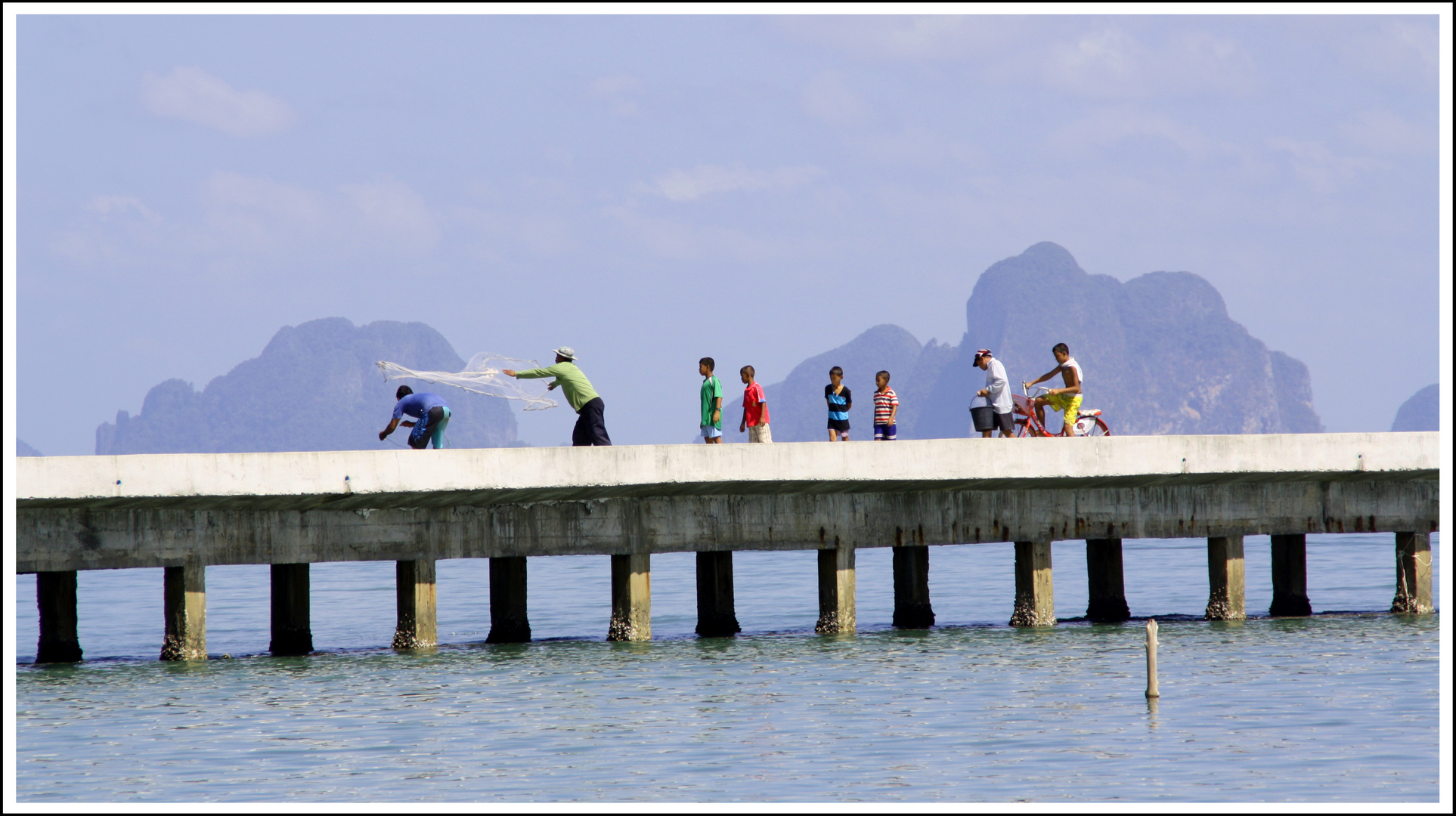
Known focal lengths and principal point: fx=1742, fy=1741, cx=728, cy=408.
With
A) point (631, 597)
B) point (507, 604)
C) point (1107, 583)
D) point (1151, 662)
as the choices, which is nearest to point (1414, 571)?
point (1107, 583)

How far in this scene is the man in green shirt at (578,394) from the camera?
828 inches

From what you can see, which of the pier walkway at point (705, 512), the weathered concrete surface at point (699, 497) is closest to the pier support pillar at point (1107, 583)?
the pier walkway at point (705, 512)

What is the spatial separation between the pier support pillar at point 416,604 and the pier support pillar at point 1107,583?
9296mm

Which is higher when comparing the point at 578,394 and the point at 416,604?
the point at 578,394

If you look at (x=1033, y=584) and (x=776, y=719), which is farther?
(x=1033, y=584)

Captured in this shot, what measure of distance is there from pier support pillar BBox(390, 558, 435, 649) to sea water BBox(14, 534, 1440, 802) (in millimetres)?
300

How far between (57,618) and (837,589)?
10024mm

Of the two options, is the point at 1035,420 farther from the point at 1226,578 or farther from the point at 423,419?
the point at 423,419

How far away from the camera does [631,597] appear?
2255cm

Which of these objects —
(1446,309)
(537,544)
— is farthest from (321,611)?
(1446,309)

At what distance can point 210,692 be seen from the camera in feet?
62.7

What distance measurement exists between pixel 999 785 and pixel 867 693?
457 cm

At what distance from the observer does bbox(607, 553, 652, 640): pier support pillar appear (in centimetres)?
2230

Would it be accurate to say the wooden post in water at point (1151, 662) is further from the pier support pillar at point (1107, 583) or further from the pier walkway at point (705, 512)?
the pier support pillar at point (1107, 583)
